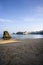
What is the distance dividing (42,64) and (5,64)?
176cm

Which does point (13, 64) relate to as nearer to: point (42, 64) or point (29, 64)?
point (29, 64)

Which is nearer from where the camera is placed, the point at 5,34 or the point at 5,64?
the point at 5,64

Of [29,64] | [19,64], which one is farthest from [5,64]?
[29,64]

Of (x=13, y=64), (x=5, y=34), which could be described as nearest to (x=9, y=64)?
(x=13, y=64)

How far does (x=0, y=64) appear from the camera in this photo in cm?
434

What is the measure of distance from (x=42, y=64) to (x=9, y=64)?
Result: 5.15ft

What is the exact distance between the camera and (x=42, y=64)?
420cm

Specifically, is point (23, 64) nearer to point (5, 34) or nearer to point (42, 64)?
point (42, 64)

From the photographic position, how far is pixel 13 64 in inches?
170

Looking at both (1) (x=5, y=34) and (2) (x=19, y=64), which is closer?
(2) (x=19, y=64)

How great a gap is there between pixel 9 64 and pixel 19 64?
0.48m

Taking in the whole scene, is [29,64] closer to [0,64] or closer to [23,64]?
[23,64]

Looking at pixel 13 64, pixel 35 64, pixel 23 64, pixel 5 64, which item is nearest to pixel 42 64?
pixel 35 64

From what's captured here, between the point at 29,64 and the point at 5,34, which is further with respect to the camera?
the point at 5,34
